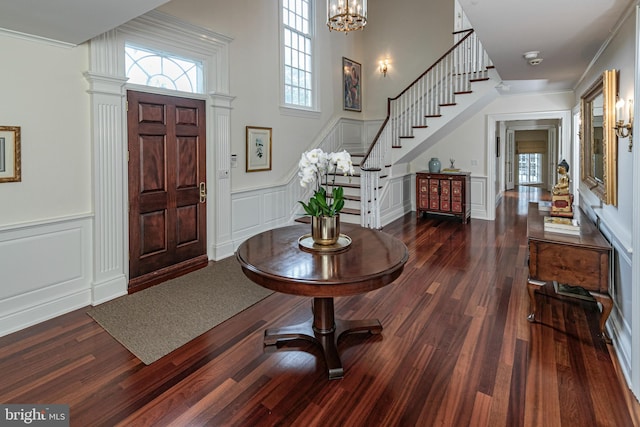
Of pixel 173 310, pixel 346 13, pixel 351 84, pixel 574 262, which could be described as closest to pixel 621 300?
pixel 574 262

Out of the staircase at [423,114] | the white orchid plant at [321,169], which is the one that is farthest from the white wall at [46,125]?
the staircase at [423,114]

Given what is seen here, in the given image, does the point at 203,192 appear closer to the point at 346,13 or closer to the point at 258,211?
the point at 258,211

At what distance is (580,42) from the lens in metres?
3.08

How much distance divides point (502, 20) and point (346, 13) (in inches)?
56.6

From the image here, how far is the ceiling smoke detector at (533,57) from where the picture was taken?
3434 millimetres

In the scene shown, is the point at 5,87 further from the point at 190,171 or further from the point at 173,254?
the point at 173,254

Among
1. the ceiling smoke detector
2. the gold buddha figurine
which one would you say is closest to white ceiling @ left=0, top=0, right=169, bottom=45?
the ceiling smoke detector

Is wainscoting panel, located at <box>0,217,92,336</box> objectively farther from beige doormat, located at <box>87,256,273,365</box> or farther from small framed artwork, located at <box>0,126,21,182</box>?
small framed artwork, located at <box>0,126,21,182</box>

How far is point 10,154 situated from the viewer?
9.57 feet

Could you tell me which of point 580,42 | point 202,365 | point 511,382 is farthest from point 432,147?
point 202,365

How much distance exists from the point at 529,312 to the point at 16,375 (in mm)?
3776

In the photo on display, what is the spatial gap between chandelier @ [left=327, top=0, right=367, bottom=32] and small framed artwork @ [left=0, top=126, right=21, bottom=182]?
2.85 meters

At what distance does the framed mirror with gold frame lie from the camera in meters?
2.66

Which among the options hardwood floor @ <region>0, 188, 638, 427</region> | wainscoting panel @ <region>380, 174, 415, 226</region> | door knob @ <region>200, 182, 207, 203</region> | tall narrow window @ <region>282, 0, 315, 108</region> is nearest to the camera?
hardwood floor @ <region>0, 188, 638, 427</region>
